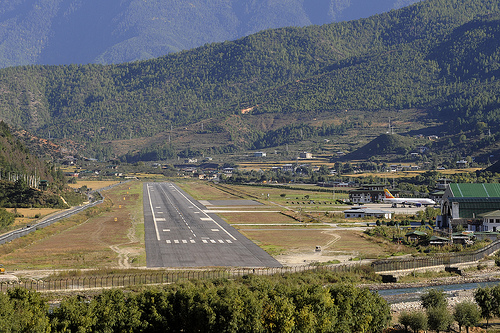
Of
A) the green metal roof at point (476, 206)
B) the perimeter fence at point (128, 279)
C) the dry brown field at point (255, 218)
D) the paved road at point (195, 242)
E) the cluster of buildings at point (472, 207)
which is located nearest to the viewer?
the perimeter fence at point (128, 279)

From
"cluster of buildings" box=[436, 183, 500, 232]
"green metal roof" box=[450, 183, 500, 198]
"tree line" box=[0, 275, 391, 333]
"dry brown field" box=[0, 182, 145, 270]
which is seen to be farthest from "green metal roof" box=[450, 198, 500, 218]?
"tree line" box=[0, 275, 391, 333]

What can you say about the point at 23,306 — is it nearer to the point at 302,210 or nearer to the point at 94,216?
the point at 94,216

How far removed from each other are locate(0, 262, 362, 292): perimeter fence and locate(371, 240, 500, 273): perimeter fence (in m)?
9.81

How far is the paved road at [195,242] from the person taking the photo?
80688 millimetres

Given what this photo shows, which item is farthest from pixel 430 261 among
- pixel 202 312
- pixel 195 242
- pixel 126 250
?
pixel 202 312

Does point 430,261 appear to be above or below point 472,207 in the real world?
below

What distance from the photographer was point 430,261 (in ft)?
269

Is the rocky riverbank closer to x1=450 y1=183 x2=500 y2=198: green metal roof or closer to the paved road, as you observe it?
the paved road

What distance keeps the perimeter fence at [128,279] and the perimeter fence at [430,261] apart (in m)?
9.81

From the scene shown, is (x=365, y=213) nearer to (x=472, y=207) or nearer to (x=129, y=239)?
(x=472, y=207)

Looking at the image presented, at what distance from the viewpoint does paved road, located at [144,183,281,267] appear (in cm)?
8069

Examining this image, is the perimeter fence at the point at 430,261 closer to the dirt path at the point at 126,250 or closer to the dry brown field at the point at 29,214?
the dirt path at the point at 126,250

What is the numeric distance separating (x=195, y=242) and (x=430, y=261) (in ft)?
115

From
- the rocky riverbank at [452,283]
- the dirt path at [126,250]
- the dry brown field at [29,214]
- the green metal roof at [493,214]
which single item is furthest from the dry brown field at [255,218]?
the rocky riverbank at [452,283]
